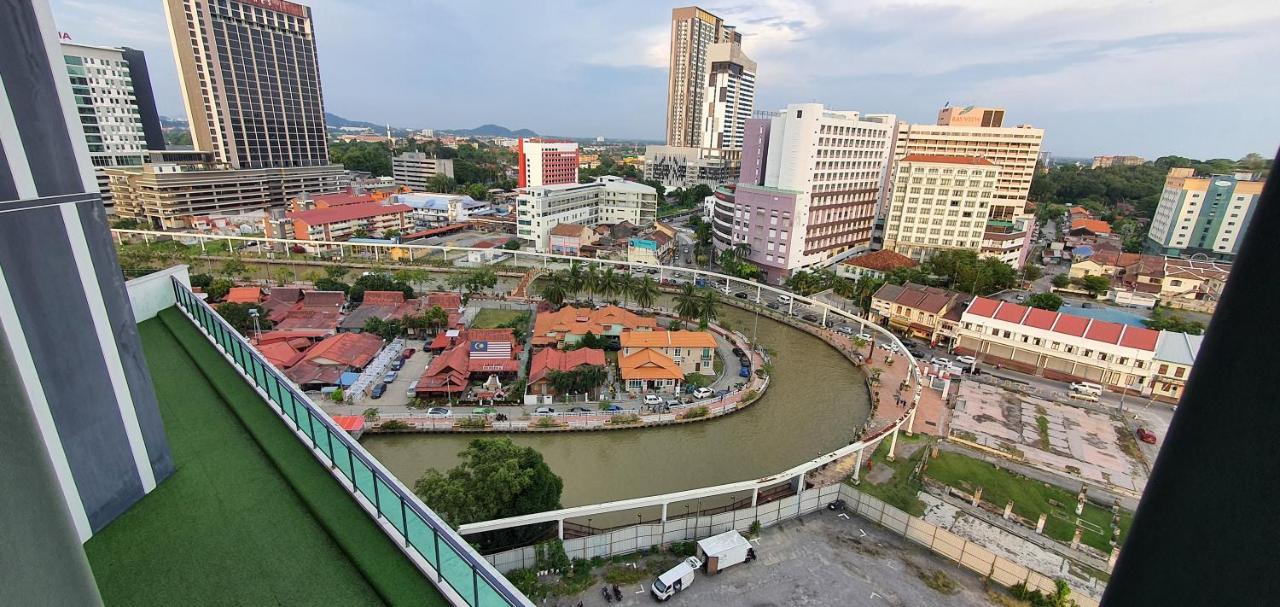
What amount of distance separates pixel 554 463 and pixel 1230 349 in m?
10.4

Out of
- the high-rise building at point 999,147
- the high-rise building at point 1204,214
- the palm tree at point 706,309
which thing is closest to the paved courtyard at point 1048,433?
the palm tree at point 706,309

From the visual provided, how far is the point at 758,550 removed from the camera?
779 centimetres

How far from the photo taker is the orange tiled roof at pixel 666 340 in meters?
13.6

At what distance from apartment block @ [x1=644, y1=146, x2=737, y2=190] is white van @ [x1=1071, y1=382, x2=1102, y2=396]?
131 feet

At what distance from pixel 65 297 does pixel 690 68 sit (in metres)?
59.6

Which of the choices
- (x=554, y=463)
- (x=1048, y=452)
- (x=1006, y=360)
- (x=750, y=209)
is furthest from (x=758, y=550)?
(x=750, y=209)

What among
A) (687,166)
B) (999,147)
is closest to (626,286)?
(999,147)

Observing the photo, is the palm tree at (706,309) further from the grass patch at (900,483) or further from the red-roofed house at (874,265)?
the red-roofed house at (874,265)

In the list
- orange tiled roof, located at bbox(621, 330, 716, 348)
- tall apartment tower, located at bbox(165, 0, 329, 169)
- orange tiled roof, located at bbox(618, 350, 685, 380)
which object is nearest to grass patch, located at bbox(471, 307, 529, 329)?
orange tiled roof, located at bbox(621, 330, 716, 348)

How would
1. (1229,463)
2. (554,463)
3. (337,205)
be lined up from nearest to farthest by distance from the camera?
(1229,463)
(554,463)
(337,205)

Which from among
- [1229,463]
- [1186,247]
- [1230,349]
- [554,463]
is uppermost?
[1230,349]

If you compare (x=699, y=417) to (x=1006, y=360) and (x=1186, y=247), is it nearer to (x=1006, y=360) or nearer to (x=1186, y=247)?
(x=1006, y=360)

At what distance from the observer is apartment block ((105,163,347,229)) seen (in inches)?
1147

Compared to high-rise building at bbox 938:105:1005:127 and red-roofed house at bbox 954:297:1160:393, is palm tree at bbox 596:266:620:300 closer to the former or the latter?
red-roofed house at bbox 954:297:1160:393
